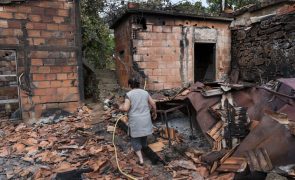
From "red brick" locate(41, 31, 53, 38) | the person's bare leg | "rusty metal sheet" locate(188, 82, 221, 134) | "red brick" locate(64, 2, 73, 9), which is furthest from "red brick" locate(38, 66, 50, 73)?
"rusty metal sheet" locate(188, 82, 221, 134)

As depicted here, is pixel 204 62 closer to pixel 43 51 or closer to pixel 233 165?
pixel 43 51

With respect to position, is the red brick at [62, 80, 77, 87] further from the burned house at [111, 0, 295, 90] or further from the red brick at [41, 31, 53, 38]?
the burned house at [111, 0, 295, 90]

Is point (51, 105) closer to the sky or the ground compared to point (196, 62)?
closer to the ground

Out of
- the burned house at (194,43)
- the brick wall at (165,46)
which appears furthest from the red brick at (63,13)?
the brick wall at (165,46)

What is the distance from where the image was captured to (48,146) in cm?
532

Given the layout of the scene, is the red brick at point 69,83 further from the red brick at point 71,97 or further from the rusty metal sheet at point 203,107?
the rusty metal sheet at point 203,107

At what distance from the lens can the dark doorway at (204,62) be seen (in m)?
10.1

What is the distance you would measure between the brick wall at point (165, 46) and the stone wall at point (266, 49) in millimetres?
1109

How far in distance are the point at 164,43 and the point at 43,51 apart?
3.71 m

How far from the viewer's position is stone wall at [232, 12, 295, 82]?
295 inches

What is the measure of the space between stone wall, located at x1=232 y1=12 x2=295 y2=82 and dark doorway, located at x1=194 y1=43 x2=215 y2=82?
83 cm

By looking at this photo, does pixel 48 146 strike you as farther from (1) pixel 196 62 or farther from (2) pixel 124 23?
(1) pixel 196 62

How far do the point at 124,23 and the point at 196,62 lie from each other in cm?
416

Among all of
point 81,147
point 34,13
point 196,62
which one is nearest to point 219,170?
point 81,147
